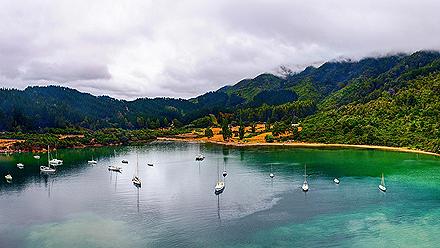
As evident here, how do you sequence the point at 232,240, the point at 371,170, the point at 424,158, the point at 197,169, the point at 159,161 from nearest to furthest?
the point at 232,240
the point at 371,170
the point at 197,169
the point at 424,158
the point at 159,161

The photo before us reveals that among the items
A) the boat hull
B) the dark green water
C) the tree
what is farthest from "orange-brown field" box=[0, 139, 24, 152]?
the boat hull

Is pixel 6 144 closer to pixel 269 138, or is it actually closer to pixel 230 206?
pixel 269 138

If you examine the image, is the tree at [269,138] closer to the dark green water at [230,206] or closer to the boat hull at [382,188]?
the dark green water at [230,206]

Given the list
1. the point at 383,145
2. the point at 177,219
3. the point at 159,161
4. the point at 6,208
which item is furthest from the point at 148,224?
the point at 383,145

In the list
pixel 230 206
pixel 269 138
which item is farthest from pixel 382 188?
pixel 269 138

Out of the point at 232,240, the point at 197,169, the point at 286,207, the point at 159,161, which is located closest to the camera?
the point at 232,240

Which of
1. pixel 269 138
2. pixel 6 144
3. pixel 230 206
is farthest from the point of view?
pixel 269 138

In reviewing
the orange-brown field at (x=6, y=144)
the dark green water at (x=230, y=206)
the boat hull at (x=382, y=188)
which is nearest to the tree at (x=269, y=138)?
the dark green water at (x=230, y=206)

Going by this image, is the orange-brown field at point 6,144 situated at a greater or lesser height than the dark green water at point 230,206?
greater

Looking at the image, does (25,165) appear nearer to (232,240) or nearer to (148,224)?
(148,224)
